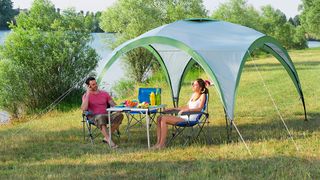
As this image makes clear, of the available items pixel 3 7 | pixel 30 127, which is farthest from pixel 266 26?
pixel 30 127

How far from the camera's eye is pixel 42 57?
14.7m

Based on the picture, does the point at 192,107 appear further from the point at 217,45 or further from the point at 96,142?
the point at 96,142

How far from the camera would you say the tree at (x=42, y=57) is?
14508 mm

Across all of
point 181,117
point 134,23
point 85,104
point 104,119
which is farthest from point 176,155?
point 134,23

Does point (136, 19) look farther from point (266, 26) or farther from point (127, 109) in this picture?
point (266, 26)

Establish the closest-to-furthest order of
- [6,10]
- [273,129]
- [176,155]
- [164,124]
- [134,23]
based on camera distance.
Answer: [176,155]
[164,124]
[273,129]
[134,23]
[6,10]

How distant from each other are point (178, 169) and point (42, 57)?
415 inches

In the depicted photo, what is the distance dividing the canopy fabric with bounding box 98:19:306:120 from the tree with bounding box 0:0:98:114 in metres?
7.90

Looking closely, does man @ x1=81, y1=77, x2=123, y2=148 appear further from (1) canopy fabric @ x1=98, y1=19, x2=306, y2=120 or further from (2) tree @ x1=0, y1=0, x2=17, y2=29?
(2) tree @ x1=0, y1=0, x2=17, y2=29

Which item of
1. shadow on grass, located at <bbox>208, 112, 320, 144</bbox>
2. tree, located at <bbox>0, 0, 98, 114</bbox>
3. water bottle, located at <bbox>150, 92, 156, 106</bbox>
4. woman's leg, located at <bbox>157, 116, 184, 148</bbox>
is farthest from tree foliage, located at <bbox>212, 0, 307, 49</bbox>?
woman's leg, located at <bbox>157, 116, 184, 148</bbox>

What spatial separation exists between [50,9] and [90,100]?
9.39m

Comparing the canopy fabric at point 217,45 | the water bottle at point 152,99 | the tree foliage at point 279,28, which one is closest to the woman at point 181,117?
the canopy fabric at point 217,45

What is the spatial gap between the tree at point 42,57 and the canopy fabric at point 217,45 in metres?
7.90

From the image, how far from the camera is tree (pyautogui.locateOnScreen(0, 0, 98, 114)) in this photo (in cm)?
1451
